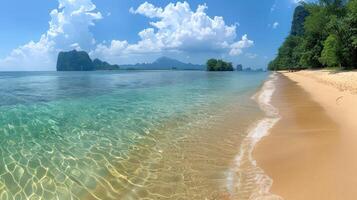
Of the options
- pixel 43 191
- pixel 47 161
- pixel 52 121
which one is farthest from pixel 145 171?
pixel 52 121

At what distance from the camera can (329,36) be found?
47125 mm

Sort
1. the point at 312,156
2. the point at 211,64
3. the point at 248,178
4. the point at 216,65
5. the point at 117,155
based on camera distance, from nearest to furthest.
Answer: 1. the point at 248,178
2. the point at 312,156
3. the point at 117,155
4. the point at 216,65
5. the point at 211,64

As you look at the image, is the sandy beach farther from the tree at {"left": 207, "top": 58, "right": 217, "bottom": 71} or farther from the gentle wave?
the tree at {"left": 207, "top": 58, "right": 217, "bottom": 71}

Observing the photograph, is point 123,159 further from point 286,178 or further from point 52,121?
point 52,121

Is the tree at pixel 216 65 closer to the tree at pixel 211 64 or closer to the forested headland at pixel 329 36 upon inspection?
the tree at pixel 211 64

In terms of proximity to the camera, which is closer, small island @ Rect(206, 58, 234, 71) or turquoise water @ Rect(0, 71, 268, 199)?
turquoise water @ Rect(0, 71, 268, 199)

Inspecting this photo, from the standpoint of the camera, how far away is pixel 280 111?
49.1 ft

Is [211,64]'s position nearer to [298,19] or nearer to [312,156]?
[298,19]

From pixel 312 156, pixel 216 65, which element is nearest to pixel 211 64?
pixel 216 65

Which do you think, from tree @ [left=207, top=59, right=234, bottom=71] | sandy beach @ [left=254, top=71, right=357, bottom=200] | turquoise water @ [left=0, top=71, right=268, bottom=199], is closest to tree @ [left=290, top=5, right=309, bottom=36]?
tree @ [left=207, top=59, right=234, bottom=71]

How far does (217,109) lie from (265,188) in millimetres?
10549

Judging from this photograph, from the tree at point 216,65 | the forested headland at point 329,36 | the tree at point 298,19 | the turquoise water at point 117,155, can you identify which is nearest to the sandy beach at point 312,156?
the turquoise water at point 117,155

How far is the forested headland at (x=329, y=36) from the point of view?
39.6 metres

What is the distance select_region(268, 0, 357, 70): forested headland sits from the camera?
3962 cm
